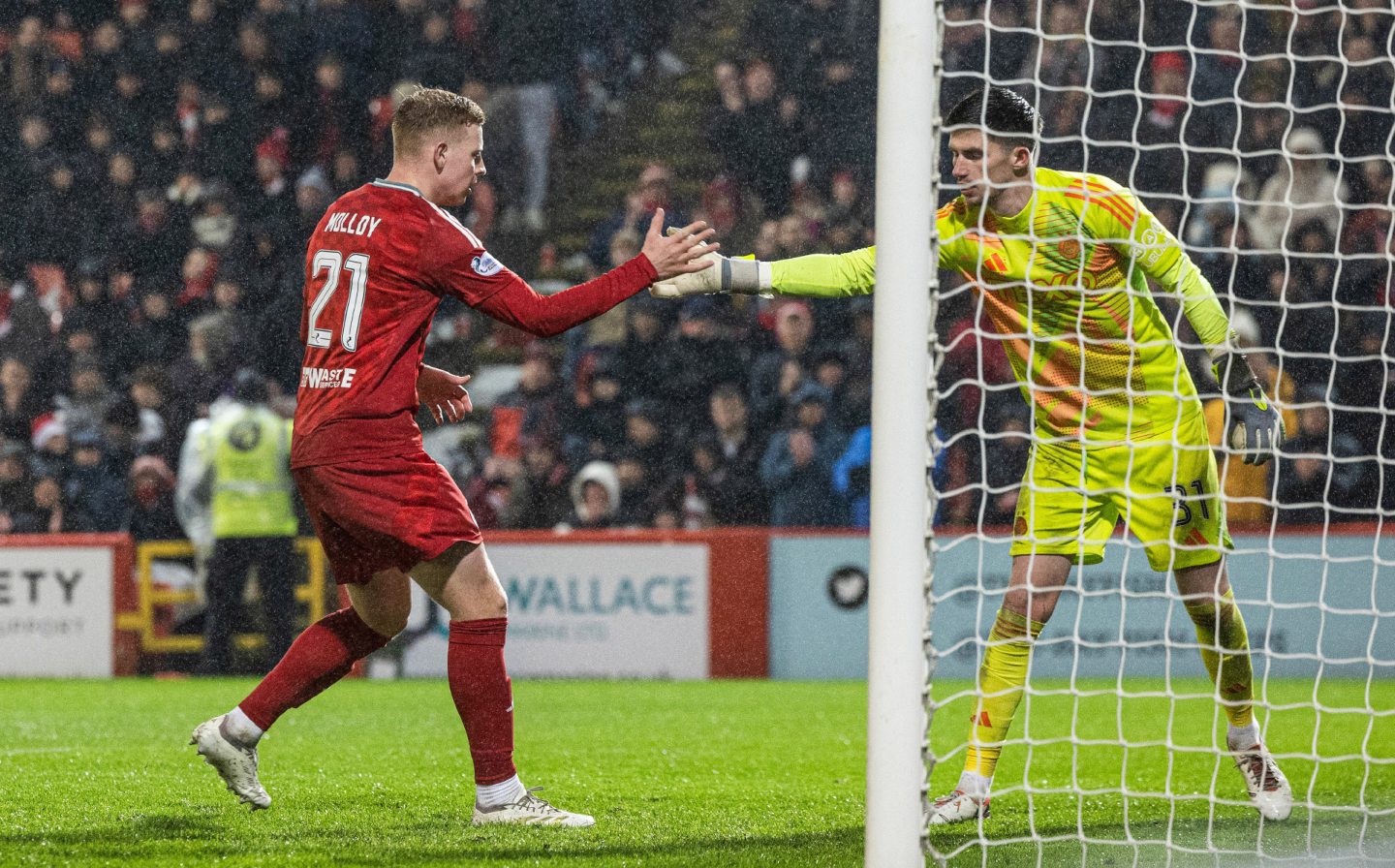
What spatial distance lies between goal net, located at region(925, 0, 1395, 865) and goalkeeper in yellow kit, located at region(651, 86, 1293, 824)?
0.03 feet

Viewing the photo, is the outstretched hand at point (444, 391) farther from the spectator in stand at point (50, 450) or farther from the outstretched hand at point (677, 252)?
the spectator in stand at point (50, 450)

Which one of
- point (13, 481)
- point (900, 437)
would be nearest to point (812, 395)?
point (13, 481)

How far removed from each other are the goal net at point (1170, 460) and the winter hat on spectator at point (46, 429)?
6087mm

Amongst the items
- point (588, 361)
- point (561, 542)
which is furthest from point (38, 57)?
point (561, 542)

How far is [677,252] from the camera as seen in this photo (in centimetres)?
382

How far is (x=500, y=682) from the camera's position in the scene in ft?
13.0

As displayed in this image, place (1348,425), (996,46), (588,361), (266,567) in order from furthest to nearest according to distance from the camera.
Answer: (996,46), (588,361), (1348,425), (266,567)

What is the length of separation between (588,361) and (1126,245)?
7.24 meters

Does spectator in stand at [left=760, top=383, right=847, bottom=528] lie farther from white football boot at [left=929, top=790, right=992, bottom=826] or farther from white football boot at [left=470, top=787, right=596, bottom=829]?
white football boot at [left=470, top=787, right=596, bottom=829]

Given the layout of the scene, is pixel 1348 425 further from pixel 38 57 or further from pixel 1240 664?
pixel 38 57

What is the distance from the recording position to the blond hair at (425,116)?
3.96 metres

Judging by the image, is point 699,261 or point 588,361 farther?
point 588,361

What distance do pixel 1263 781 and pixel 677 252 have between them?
2204 millimetres

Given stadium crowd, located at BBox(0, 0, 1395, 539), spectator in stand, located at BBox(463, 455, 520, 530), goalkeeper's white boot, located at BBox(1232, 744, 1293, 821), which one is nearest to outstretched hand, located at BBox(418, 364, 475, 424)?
goalkeeper's white boot, located at BBox(1232, 744, 1293, 821)
